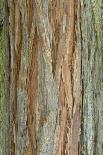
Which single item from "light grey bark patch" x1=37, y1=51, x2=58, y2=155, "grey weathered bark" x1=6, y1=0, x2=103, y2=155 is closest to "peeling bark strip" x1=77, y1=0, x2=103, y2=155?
"grey weathered bark" x1=6, y1=0, x2=103, y2=155

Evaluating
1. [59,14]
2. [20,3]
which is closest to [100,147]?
[59,14]

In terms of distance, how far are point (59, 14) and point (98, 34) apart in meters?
0.15

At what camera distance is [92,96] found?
1587 millimetres

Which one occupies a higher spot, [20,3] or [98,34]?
[20,3]

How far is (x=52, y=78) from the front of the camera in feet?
5.17

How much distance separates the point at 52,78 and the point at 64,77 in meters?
0.04

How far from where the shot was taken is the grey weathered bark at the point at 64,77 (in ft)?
5.17

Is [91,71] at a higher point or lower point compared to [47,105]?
higher

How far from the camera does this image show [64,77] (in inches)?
62.1

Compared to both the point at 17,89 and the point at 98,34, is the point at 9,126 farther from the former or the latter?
the point at 98,34

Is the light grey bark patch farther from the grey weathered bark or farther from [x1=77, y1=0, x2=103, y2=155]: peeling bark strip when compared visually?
[x1=77, y1=0, x2=103, y2=155]: peeling bark strip

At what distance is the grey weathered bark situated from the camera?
158 cm

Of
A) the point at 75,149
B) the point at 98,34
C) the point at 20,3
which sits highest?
the point at 20,3

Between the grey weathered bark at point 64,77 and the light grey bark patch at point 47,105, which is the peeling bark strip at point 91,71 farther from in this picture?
the light grey bark patch at point 47,105
